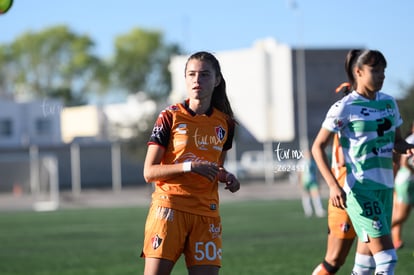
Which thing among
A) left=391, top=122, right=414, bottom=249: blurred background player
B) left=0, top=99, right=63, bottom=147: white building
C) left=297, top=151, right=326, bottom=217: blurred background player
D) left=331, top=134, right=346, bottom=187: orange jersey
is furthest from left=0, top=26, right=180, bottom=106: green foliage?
left=331, top=134, right=346, bottom=187: orange jersey

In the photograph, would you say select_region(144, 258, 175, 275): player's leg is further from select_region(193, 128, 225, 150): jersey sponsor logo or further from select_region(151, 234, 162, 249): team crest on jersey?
select_region(193, 128, 225, 150): jersey sponsor logo

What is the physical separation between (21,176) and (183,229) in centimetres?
5555

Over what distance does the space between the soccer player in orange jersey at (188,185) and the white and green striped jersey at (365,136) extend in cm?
134

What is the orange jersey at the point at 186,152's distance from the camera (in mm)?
7102

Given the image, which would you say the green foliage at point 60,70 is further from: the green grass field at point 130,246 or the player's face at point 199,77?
the player's face at point 199,77

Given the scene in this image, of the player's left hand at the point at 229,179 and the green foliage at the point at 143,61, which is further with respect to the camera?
the green foliage at the point at 143,61

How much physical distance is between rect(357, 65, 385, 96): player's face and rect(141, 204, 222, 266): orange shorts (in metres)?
1.87

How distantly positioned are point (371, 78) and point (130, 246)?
38.3 feet

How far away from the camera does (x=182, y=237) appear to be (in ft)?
23.3

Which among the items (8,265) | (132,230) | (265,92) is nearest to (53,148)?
(265,92)

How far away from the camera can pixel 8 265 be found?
15.5 m

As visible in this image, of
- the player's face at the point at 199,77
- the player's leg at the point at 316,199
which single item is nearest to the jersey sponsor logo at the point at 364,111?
the player's face at the point at 199,77

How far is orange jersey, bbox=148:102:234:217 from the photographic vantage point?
23.3ft

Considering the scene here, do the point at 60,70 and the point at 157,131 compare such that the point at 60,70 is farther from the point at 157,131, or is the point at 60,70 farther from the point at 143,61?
the point at 157,131
